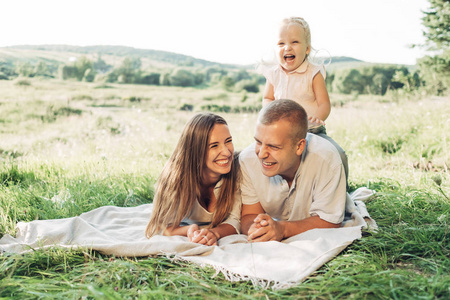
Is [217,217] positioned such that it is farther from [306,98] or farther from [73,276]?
[306,98]

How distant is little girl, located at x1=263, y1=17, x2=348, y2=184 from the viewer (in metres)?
3.82

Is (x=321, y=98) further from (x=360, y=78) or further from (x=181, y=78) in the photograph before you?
(x=360, y=78)

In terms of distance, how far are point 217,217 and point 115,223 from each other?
41.8 inches

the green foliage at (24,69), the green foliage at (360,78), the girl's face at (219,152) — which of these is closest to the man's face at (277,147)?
the girl's face at (219,152)

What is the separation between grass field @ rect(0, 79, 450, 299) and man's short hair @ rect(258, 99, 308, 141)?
92 centimetres

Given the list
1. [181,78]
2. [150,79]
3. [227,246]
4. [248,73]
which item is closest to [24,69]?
[150,79]

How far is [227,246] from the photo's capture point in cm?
302

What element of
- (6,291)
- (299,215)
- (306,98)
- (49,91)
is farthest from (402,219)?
(49,91)

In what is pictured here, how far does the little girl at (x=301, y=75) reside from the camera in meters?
3.82

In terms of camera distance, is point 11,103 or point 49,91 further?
point 49,91

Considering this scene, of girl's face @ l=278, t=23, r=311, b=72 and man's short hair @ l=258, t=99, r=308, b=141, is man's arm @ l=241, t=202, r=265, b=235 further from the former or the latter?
girl's face @ l=278, t=23, r=311, b=72

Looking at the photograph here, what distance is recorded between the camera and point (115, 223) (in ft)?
12.6

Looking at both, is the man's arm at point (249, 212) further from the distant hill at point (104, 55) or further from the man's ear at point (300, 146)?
the distant hill at point (104, 55)

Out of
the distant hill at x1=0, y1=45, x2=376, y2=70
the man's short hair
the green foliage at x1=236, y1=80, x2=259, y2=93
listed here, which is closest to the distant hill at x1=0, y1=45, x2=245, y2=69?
the distant hill at x1=0, y1=45, x2=376, y2=70
